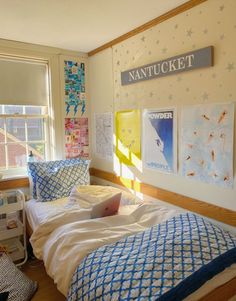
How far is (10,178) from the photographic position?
2.64 m

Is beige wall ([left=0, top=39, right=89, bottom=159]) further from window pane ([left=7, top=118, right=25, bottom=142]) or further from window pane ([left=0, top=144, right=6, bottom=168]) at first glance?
window pane ([left=0, top=144, right=6, bottom=168])

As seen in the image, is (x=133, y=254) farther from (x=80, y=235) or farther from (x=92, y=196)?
(x=92, y=196)

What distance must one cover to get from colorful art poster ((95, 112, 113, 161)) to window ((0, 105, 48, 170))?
590 millimetres

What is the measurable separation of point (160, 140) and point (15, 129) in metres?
1.57

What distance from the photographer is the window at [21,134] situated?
2.69 m

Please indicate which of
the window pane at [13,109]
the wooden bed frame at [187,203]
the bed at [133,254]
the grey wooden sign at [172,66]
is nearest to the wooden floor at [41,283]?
the wooden bed frame at [187,203]

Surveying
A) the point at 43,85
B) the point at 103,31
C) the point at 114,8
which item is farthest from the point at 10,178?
the point at 114,8

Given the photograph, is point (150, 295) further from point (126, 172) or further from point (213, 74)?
point (126, 172)

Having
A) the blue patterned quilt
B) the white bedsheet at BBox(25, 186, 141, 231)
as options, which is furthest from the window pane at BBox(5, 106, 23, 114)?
the blue patterned quilt

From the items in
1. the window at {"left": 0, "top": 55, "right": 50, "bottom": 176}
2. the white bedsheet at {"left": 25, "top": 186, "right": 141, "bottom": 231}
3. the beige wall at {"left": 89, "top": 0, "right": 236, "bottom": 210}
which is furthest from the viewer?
the window at {"left": 0, "top": 55, "right": 50, "bottom": 176}

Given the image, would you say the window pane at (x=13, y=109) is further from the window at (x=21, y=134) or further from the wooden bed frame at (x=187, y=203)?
the wooden bed frame at (x=187, y=203)

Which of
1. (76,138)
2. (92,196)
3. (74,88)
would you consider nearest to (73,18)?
(74,88)

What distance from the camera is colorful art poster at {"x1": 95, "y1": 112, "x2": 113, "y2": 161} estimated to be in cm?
283

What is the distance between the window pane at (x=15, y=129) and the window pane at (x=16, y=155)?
0.08m
